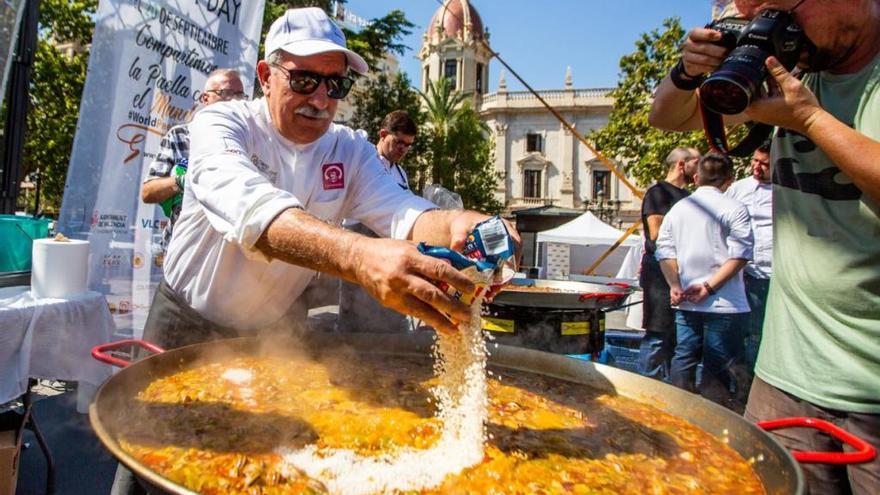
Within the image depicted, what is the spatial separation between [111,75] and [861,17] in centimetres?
551

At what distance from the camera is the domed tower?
55656 millimetres

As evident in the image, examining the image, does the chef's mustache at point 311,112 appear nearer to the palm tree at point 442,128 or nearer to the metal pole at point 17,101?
the metal pole at point 17,101

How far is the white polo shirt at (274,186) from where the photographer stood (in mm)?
1926

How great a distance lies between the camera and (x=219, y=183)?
158cm

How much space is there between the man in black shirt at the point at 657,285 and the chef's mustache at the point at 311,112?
395cm

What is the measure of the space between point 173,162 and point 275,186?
1791mm

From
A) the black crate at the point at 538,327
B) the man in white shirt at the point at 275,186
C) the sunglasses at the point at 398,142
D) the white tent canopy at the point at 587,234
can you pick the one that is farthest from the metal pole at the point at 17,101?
the white tent canopy at the point at 587,234

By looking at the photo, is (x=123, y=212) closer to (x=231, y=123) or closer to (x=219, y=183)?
(x=231, y=123)

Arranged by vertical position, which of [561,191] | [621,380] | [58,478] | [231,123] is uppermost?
[561,191]

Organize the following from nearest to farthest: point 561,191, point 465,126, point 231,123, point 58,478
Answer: point 231,123 → point 58,478 → point 465,126 → point 561,191

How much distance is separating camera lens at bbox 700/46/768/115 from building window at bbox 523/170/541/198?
154ft

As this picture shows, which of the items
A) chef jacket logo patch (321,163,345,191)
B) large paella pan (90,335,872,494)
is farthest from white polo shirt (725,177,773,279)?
chef jacket logo patch (321,163,345,191)

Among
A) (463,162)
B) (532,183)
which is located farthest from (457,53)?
(463,162)

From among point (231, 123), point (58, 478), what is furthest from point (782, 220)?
point (58, 478)
